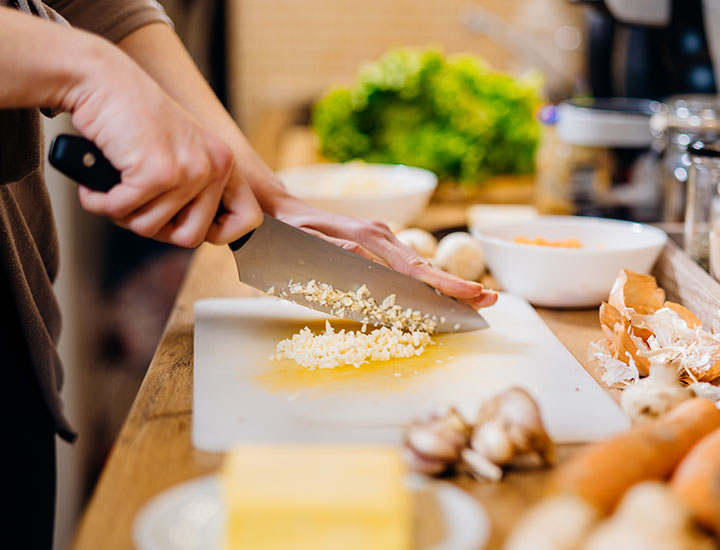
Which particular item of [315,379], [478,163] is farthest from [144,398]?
[478,163]

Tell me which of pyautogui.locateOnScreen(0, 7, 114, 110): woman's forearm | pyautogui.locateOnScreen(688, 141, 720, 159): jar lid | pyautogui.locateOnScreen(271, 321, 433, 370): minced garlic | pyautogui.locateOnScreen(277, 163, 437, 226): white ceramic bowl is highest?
pyautogui.locateOnScreen(0, 7, 114, 110): woman's forearm

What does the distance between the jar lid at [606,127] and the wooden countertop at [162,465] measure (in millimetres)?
815

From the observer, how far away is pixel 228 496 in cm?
54

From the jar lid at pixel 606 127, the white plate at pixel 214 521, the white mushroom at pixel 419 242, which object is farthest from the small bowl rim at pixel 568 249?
the white plate at pixel 214 521

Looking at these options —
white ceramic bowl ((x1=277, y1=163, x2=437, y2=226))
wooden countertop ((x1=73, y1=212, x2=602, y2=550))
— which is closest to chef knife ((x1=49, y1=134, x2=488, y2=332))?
wooden countertop ((x1=73, y1=212, x2=602, y2=550))

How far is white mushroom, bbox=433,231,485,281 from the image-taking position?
137cm

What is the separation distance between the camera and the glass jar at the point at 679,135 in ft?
4.76

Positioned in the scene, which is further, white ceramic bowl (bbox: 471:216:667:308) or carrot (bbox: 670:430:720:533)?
white ceramic bowl (bbox: 471:216:667:308)

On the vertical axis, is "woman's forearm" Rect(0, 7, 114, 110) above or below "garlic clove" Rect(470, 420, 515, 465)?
above

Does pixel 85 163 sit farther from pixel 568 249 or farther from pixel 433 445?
pixel 568 249

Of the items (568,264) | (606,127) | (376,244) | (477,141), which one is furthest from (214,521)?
(477,141)

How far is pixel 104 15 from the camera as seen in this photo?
1.19m

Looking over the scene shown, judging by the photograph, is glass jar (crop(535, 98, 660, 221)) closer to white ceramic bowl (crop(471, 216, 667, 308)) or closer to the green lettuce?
the green lettuce

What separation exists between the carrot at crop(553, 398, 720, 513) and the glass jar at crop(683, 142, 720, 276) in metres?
0.50
